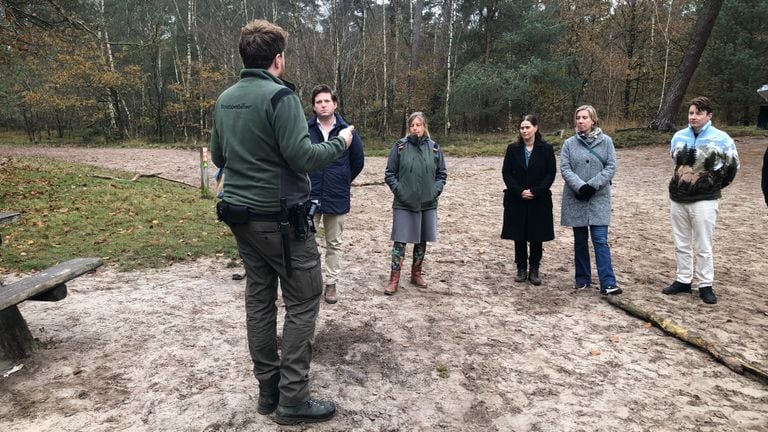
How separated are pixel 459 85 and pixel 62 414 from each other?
21.3 meters

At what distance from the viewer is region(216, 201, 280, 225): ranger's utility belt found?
2.56m

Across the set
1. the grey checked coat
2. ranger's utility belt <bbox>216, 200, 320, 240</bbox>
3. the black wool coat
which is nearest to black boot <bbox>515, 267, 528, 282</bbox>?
the black wool coat

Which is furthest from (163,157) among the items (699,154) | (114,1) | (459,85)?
(699,154)

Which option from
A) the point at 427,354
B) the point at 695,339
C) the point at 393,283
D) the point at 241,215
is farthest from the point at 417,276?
the point at 241,215

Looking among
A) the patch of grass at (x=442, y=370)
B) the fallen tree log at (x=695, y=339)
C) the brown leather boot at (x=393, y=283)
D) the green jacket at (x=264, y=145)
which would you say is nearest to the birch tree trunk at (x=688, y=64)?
the fallen tree log at (x=695, y=339)

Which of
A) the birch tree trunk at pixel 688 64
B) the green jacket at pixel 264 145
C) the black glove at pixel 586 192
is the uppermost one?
the birch tree trunk at pixel 688 64

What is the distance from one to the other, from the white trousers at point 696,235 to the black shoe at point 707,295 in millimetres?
50

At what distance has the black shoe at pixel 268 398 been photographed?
2.87 metres

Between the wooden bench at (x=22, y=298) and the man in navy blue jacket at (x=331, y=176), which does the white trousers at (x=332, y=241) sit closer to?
the man in navy blue jacket at (x=331, y=176)

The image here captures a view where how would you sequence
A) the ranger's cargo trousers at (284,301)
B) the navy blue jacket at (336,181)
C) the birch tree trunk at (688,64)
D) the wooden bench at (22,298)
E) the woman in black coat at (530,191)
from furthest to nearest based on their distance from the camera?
the birch tree trunk at (688,64) → the woman in black coat at (530,191) → the navy blue jacket at (336,181) → the wooden bench at (22,298) → the ranger's cargo trousers at (284,301)

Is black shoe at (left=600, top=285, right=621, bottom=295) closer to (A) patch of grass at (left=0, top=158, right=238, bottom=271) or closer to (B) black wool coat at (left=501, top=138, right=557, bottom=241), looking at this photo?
(B) black wool coat at (left=501, top=138, right=557, bottom=241)

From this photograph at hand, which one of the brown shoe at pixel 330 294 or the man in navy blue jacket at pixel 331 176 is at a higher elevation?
the man in navy blue jacket at pixel 331 176

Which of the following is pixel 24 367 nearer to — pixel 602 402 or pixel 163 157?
pixel 602 402

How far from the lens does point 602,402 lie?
3.11m
